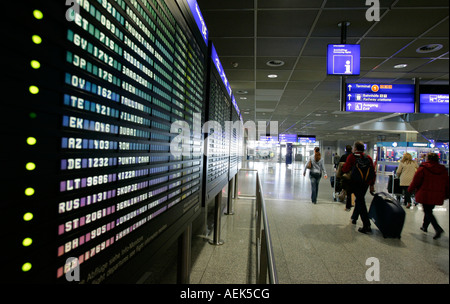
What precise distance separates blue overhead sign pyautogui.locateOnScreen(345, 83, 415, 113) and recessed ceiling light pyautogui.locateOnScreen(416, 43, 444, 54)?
0.72 meters

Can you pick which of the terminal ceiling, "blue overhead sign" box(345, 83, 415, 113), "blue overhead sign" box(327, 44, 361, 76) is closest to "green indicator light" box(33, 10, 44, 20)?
the terminal ceiling

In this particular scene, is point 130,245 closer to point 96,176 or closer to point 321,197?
point 96,176

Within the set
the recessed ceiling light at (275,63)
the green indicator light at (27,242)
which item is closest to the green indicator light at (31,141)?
the green indicator light at (27,242)

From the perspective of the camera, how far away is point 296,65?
6.35 metres

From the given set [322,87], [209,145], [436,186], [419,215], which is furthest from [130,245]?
[322,87]

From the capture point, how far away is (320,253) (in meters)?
3.55

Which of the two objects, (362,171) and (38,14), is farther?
(362,171)

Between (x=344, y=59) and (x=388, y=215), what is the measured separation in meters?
2.78

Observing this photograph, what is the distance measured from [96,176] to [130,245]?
0.37 m

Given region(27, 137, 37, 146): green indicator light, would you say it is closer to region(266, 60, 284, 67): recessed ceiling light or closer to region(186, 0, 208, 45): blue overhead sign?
region(186, 0, 208, 45): blue overhead sign

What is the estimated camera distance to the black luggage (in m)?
4.14

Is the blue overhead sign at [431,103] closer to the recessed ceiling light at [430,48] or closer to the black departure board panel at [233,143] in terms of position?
the recessed ceiling light at [430,48]

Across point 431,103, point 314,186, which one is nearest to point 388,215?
point 314,186

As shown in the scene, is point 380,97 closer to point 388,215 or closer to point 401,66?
point 401,66
